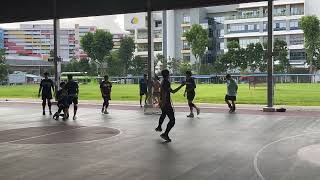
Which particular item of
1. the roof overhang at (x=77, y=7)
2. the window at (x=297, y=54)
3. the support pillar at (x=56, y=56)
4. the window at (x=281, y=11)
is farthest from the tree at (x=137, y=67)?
the support pillar at (x=56, y=56)

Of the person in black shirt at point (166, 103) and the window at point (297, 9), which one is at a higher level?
the window at point (297, 9)

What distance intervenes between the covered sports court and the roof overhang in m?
4.53

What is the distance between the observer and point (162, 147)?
11.1 meters

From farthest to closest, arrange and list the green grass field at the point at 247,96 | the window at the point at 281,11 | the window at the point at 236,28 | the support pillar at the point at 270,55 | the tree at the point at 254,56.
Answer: the window at the point at 236,28 → the window at the point at 281,11 → the tree at the point at 254,56 → the green grass field at the point at 247,96 → the support pillar at the point at 270,55

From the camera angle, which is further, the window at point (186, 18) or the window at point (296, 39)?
the window at point (186, 18)

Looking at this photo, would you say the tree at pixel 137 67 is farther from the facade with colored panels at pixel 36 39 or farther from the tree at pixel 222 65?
the facade with colored panels at pixel 36 39

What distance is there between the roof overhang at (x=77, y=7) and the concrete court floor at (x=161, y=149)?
288 inches

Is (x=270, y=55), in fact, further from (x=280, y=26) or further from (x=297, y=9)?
(x=297, y=9)

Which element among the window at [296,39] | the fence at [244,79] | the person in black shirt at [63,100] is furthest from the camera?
the window at [296,39]

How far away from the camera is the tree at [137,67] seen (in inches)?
2682

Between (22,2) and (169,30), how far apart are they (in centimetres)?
6863

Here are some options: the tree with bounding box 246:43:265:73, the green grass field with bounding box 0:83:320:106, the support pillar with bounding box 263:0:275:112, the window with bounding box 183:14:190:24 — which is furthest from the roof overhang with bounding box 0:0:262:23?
the window with bounding box 183:14:190:24

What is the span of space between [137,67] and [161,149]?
58.1 m

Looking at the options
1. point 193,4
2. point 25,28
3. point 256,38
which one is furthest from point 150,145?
point 25,28
